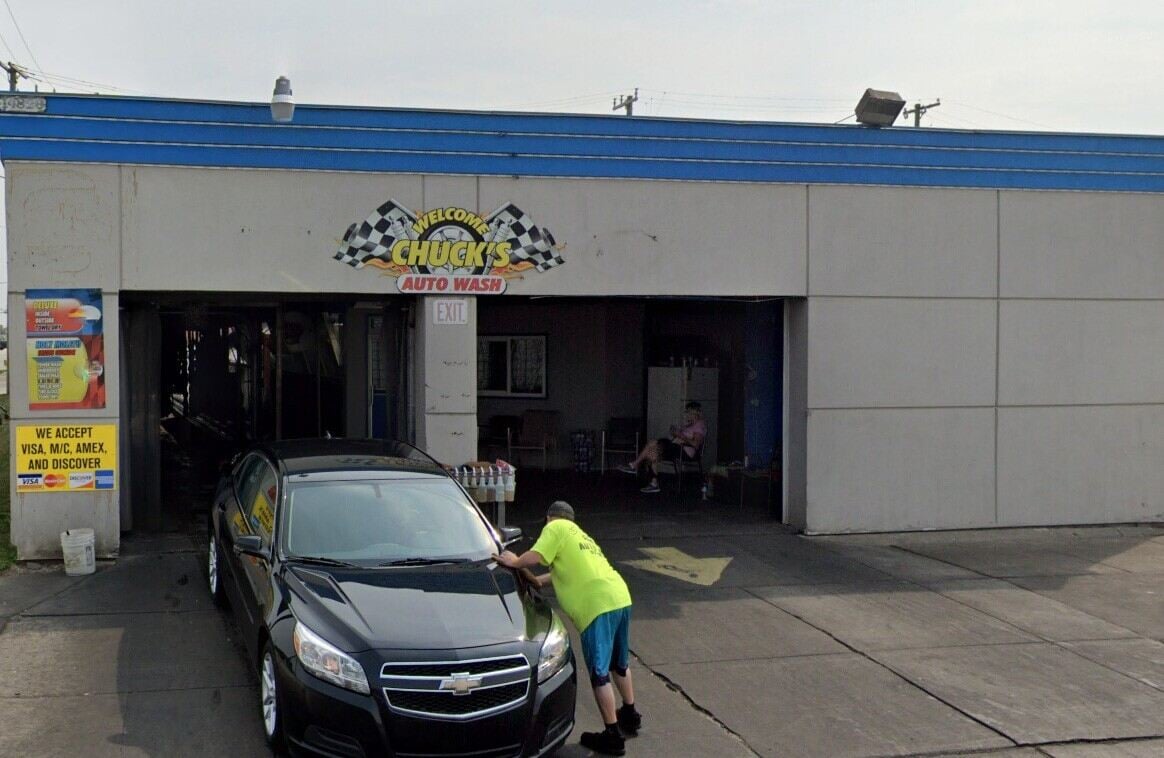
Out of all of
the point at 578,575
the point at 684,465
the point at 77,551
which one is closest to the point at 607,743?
the point at 578,575

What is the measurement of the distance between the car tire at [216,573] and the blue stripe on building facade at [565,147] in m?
3.99

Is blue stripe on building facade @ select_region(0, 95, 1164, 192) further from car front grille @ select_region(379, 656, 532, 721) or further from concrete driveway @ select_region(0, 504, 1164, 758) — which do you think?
car front grille @ select_region(379, 656, 532, 721)

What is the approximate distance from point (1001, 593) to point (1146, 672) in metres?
2.31

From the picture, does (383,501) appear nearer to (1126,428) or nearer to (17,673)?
(17,673)

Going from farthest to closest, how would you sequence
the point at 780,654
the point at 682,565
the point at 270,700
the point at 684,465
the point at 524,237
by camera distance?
the point at 684,465
the point at 524,237
the point at 682,565
the point at 780,654
the point at 270,700

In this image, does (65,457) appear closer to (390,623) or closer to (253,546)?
(253,546)

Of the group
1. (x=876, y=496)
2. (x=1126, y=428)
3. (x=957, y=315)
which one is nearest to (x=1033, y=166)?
(x=957, y=315)

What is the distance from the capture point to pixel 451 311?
11.8 metres

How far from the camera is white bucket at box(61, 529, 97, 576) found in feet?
33.4

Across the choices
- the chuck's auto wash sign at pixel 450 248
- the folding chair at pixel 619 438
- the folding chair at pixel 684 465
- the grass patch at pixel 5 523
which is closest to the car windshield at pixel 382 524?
the chuck's auto wash sign at pixel 450 248

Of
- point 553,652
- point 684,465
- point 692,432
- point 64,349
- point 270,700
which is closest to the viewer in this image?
point 553,652

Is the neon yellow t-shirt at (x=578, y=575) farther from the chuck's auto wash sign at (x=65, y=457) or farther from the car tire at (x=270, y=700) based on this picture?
the chuck's auto wash sign at (x=65, y=457)

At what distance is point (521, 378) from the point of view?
18531mm

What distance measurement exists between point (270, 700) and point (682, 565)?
5618mm
